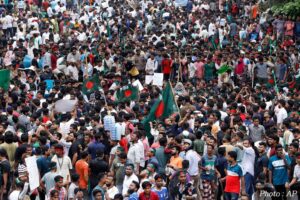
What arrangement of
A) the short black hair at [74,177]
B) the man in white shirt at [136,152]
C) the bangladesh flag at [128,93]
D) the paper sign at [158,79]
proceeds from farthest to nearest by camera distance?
1. the paper sign at [158,79]
2. the bangladesh flag at [128,93]
3. the man in white shirt at [136,152]
4. the short black hair at [74,177]

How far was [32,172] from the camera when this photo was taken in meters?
14.1

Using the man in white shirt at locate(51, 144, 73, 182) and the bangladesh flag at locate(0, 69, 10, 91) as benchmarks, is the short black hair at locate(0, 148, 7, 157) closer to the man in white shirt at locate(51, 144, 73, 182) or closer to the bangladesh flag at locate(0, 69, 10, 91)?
the man in white shirt at locate(51, 144, 73, 182)

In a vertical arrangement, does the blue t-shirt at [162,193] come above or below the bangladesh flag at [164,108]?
below

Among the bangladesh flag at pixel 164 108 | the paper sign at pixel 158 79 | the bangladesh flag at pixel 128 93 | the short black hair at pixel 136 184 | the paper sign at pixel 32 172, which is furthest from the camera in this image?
the paper sign at pixel 158 79

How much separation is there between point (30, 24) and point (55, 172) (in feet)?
55.7

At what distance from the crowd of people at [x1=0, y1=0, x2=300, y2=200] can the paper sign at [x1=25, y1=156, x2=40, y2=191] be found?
0.14 ft

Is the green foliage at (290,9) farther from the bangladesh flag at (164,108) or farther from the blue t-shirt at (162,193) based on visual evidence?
the blue t-shirt at (162,193)

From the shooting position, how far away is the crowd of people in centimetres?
1441

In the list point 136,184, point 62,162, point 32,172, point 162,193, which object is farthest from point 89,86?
point 162,193

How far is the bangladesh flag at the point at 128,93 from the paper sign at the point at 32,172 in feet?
20.9

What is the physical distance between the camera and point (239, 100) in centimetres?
1977

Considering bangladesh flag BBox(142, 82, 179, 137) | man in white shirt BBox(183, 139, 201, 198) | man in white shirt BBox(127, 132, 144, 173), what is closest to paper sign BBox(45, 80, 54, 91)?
bangladesh flag BBox(142, 82, 179, 137)

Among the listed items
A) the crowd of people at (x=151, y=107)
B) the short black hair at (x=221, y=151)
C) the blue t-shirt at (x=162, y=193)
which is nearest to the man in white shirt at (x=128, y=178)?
the crowd of people at (x=151, y=107)

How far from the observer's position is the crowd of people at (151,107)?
14414 millimetres
